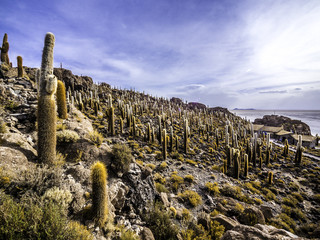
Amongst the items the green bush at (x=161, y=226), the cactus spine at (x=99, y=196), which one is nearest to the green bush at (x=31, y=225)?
the cactus spine at (x=99, y=196)

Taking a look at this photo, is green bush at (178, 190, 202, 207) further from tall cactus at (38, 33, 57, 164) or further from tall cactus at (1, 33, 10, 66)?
tall cactus at (1, 33, 10, 66)

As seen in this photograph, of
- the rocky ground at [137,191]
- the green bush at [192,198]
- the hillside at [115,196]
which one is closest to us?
the hillside at [115,196]

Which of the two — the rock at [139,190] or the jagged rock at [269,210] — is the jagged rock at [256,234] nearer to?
the rock at [139,190]

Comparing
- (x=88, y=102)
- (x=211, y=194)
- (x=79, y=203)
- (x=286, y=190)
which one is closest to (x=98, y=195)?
(x=79, y=203)

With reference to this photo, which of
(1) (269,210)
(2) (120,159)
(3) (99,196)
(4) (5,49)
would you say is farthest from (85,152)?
(4) (5,49)

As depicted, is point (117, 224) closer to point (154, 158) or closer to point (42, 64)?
point (42, 64)

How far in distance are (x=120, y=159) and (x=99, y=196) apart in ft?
9.19

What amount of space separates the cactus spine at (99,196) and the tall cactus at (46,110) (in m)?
2.41

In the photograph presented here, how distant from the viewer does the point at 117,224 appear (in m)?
4.61

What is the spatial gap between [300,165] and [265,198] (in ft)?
52.9

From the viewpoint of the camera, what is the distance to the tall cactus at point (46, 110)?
16.7ft

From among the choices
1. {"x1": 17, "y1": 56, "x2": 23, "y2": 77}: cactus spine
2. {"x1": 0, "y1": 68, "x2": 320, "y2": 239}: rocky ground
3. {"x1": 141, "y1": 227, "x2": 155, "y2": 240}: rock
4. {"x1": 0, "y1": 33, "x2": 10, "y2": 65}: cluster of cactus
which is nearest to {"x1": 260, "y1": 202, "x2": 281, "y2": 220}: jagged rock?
{"x1": 0, "y1": 68, "x2": 320, "y2": 239}: rocky ground

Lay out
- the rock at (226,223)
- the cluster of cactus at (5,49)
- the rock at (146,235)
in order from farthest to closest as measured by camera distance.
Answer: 1. the cluster of cactus at (5,49)
2. the rock at (226,223)
3. the rock at (146,235)

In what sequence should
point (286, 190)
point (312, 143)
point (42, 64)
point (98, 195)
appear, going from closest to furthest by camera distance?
point (98, 195)
point (42, 64)
point (286, 190)
point (312, 143)
